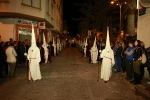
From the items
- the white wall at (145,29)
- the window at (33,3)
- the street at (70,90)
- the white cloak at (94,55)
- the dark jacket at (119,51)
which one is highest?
the window at (33,3)

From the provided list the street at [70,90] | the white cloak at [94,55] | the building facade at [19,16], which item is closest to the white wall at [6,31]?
the building facade at [19,16]

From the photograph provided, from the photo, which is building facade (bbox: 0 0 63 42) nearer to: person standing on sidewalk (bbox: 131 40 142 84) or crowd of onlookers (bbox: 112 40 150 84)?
crowd of onlookers (bbox: 112 40 150 84)

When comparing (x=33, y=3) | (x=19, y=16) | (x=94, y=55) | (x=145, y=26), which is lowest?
(x=94, y=55)

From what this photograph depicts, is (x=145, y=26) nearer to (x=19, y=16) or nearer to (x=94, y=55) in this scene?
(x=94, y=55)

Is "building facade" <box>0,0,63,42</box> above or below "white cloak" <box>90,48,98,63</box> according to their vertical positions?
above

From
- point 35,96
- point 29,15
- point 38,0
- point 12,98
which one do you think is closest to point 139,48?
point 35,96

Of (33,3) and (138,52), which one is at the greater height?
(33,3)

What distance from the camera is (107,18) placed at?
3978 cm

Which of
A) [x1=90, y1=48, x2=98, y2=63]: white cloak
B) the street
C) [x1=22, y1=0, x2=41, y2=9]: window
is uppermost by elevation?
[x1=22, y1=0, x2=41, y2=9]: window

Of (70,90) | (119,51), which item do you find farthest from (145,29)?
(70,90)

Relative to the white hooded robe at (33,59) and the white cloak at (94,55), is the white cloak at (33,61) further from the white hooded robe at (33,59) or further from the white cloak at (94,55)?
the white cloak at (94,55)

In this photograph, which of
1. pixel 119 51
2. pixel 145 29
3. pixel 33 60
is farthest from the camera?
pixel 119 51

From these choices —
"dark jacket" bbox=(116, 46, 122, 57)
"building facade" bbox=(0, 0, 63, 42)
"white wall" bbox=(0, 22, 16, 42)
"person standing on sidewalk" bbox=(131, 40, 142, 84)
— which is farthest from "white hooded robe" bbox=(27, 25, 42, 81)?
"white wall" bbox=(0, 22, 16, 42)

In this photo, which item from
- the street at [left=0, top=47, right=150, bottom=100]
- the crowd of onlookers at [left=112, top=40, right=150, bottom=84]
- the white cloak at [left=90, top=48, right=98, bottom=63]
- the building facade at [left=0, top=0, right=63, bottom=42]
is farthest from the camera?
the building facade at [left=0, top=0, right=63, bottom=42]
